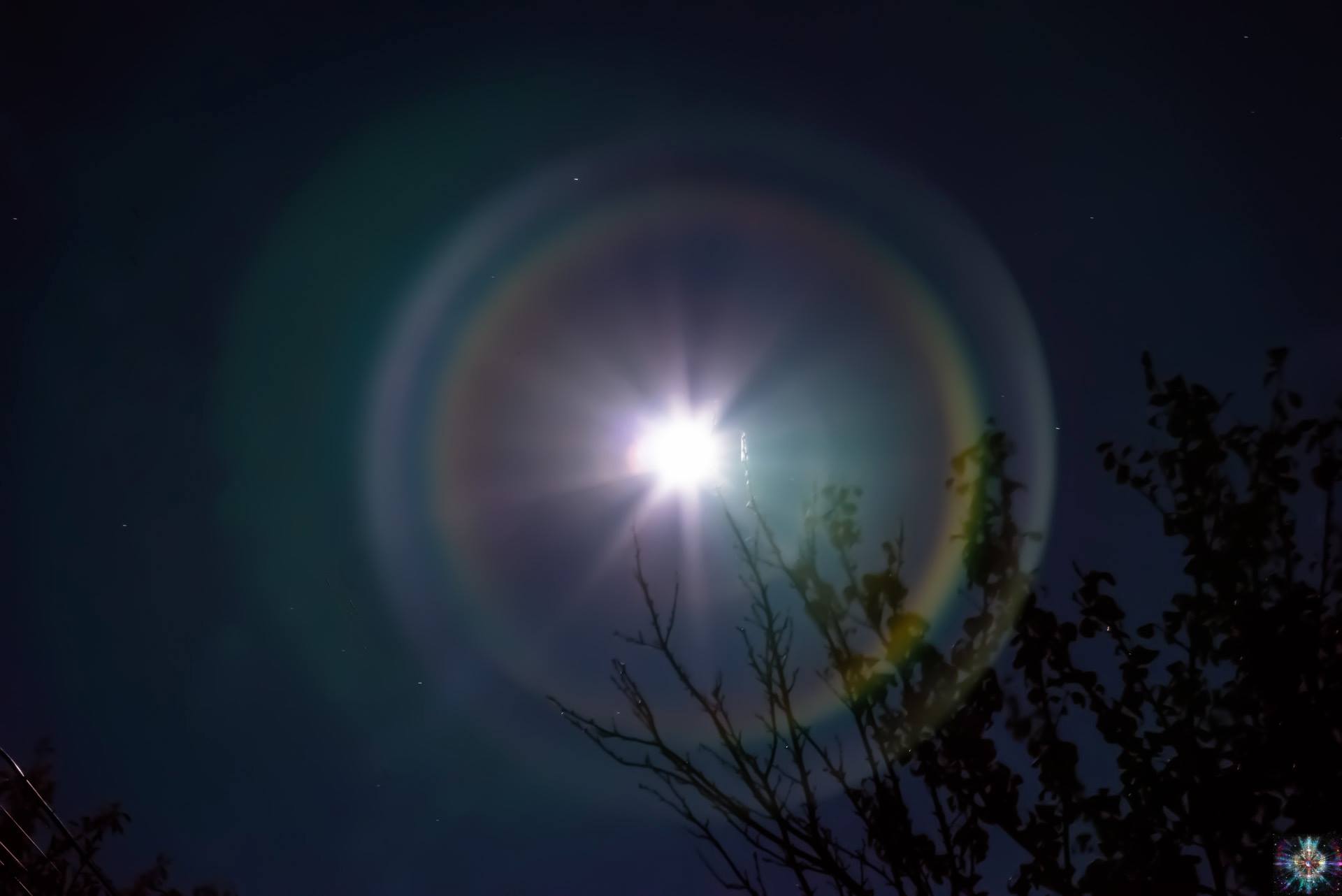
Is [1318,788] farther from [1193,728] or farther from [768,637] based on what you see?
[768,637]

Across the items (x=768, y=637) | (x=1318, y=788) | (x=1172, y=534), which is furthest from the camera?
(x=1172, y=534)

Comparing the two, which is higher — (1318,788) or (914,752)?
(1318,788)

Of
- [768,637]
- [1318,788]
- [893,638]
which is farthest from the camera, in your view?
[893,638]

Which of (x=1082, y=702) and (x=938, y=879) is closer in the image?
(x=938, y=879)

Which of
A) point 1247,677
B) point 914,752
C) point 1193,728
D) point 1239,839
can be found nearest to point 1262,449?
point 1247,677

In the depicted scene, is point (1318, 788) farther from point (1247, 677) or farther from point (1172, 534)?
point (1172, 534)

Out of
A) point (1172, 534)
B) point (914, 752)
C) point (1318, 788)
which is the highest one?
point (1172, 534)

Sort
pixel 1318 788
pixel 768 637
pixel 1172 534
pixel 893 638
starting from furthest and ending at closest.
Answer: pixel 1172 534, pixel 893 638, pixel 1318 788, pixel 768 637

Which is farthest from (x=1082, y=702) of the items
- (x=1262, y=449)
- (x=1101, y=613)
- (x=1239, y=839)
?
(x=1262, y=449)

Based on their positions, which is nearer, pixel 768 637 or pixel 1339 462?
pixel 768 637
